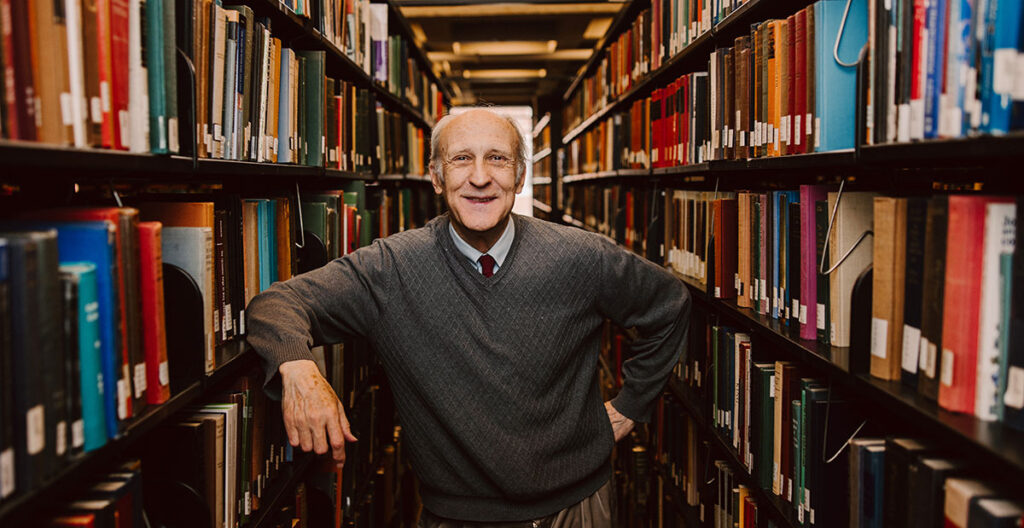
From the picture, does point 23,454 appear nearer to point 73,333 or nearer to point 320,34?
point 73,333

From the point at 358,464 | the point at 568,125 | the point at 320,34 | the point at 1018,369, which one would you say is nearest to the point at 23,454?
the point at 1018,369

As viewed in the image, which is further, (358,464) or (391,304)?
(358,464)

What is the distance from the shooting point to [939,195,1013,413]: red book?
99cm

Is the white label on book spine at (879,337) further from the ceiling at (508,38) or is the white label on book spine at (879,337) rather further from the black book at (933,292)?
the ceiling at (508,38)

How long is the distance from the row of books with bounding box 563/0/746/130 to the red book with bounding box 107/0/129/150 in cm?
148

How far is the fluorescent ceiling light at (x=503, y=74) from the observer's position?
904cm

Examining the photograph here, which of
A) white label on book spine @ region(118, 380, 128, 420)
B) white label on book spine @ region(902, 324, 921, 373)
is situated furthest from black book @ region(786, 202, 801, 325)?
white label on book spine @ region(118, 380, 128, 420)

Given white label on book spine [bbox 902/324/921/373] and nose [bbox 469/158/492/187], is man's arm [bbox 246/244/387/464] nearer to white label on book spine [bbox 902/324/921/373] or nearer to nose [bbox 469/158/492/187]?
nose [bbox 469/158/492/187]

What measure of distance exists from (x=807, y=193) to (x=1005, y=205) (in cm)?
65

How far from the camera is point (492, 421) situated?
1.60 meters

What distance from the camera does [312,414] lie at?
127cm

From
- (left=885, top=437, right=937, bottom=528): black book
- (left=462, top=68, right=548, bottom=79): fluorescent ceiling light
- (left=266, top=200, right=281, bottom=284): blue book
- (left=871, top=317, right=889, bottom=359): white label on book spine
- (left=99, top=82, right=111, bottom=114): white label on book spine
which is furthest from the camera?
(left=462, top=68, right=548, bottom=79): fluorescent ceiling light

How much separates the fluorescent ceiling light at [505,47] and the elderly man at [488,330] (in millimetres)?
5743

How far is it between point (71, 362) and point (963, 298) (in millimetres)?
1152
